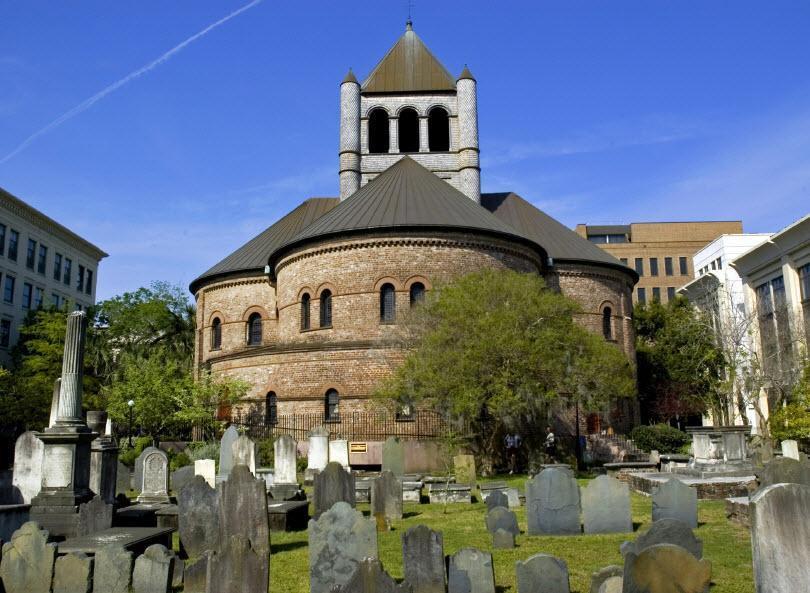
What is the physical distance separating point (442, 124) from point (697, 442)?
25413mm

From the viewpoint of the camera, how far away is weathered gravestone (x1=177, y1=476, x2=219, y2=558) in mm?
11328

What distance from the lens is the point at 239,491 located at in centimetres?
1005

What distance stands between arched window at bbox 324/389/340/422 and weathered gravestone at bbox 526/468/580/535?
51.4 ft

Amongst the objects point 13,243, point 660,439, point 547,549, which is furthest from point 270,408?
point 13,243

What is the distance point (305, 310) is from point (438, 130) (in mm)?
15451

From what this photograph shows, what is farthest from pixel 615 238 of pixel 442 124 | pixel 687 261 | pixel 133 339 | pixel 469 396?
pixel 469 396

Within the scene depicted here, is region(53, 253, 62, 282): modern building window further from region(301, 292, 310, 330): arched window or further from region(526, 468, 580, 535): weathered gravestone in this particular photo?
region(526, 468, 580, 535): weathered gravestone

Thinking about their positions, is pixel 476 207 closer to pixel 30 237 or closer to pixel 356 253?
pixel 356 253

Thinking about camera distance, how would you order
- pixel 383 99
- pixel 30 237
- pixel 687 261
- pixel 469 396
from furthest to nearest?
pixel 687 261
pixel 30 237
pixel 383 99
pixel 469 396

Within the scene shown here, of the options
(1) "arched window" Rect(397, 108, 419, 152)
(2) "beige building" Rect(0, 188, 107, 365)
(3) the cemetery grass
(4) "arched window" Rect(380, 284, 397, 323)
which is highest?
(1) "arched window" Rect(397, 108, 419, 152)

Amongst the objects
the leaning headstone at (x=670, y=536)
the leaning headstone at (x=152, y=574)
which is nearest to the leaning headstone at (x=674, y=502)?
the leaning headstone at (x=670, y=536)

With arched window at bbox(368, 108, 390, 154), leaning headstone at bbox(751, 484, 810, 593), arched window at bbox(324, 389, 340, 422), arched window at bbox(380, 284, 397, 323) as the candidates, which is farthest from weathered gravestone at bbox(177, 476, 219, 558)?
arched window at bbox(368, 108, 390, 154)

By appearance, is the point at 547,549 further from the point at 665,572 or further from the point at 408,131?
the point at 408,131

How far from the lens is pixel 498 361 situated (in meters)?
21.7
